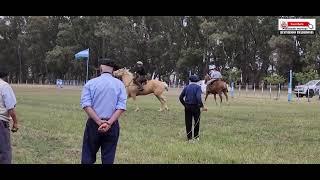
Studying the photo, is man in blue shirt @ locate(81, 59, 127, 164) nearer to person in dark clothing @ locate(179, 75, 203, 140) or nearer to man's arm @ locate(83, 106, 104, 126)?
man's arm @ locate(83, 106, 104, 126)

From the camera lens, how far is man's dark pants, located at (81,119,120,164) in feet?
24.3

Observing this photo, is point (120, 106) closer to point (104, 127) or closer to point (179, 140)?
point (104, 127)

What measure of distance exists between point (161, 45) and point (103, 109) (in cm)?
6699

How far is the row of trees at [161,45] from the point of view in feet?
201

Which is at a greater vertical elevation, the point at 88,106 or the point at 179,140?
the point at 88,106

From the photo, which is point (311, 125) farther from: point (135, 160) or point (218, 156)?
point (135, 160)

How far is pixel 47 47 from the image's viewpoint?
84.1 metres

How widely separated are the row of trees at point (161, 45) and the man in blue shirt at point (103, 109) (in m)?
49.9

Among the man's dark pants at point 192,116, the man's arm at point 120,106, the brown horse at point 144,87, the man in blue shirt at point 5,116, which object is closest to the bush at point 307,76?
the brown horse at point 144,87

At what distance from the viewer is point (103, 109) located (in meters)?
7.39

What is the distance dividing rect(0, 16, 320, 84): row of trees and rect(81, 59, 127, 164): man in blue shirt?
4992cm

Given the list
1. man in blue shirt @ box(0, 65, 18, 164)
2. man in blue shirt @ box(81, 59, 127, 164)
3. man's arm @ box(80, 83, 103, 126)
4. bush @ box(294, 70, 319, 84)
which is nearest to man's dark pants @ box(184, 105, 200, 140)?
man in blue shirt @ box(0, 65, 18, 164)

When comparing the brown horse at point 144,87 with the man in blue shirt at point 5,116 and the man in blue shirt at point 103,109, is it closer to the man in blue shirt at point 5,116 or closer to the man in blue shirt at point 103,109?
the man in blue shirt at point 5,116

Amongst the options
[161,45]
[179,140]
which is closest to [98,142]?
[179,140]
